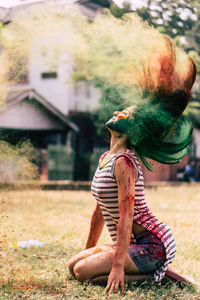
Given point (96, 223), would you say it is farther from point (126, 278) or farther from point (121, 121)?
point (121, 121)

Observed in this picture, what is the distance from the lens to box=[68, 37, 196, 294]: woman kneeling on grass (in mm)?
3008

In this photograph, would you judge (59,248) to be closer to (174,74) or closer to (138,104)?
(138,104)

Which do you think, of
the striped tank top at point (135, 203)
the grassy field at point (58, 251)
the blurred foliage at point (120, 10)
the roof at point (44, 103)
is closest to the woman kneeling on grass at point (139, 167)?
the striped tank top at point (135, 203)

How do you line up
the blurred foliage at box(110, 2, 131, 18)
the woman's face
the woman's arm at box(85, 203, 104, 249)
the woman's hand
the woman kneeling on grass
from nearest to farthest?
the woman's hand
the woman kneeling on grass
the woman's face
the woman's arm at box(85, 203, 104, 249)
the blurred foliage at box(110, 2, 131, 18)

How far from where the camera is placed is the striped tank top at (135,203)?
3075mm

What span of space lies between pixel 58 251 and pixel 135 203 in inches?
73.0

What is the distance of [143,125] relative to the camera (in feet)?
10.1

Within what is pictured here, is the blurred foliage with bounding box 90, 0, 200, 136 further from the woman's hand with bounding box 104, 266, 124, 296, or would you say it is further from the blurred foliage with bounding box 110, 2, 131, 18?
the woman's hand with bounding box 104, 266, 124, 296

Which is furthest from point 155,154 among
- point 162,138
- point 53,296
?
point 53,296

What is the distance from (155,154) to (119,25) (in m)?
1.47

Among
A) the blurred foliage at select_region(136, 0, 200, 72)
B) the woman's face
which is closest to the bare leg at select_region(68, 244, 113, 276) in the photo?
the woman's face

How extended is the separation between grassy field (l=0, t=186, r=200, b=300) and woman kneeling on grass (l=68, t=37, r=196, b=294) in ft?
0.63

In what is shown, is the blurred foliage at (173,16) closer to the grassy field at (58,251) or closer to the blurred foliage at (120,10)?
the blurred foliage at (120,10)

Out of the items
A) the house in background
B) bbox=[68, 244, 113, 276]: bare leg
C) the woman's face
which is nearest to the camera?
the woman's face
